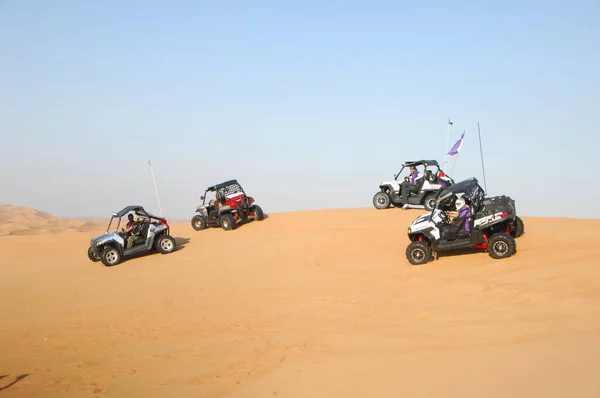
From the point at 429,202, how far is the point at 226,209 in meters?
7.41

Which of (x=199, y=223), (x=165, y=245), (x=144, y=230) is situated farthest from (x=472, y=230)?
(x=199, y=223)

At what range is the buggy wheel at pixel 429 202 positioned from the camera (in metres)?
17.5

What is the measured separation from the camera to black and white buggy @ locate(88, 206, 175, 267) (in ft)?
48.9

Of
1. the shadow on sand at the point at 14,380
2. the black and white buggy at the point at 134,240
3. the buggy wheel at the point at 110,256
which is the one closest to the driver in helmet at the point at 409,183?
the black and white buggy at the point at 134,240

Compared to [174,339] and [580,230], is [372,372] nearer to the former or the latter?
[174,339]

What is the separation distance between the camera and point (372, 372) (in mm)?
5824

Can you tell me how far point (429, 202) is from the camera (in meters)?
17.6

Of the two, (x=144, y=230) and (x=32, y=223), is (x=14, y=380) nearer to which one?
(x=144, y=230)

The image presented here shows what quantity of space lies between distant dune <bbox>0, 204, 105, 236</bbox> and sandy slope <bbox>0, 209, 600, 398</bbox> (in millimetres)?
11090

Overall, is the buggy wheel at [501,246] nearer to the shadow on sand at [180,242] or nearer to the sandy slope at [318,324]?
the sandy slope at [318,324]

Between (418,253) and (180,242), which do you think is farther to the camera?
(180,242)

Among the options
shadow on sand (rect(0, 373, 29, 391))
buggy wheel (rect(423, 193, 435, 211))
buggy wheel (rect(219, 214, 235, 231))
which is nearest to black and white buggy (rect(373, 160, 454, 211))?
buggy wheel (rect(423, 193, 435, 211))

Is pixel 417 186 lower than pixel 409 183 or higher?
lower

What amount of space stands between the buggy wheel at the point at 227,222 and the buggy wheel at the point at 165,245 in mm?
2744
